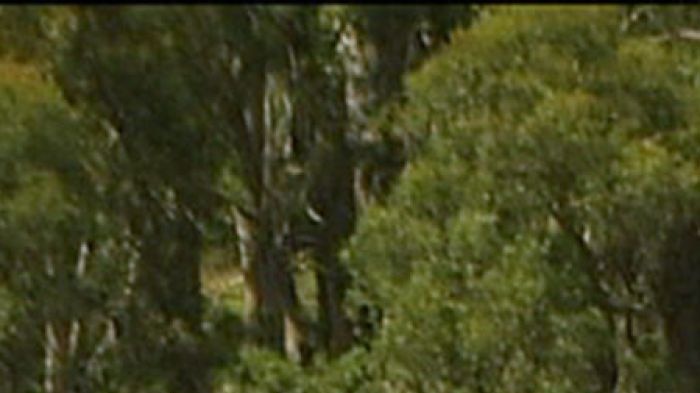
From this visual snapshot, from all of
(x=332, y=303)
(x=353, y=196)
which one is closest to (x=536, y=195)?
(x=353, y=196)

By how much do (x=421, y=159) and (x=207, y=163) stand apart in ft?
6.89

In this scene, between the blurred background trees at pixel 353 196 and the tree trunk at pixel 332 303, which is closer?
the blurred background trees at pixel 353 196

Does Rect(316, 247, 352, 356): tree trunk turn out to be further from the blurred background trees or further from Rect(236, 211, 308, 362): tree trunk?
Rect(236, 211, 308, 362): tree trunk

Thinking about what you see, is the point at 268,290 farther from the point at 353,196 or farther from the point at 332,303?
the point at 353,196

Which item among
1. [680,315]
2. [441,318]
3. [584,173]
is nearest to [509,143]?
[584,173]

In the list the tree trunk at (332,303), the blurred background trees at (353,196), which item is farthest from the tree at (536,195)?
the tree trunk at (332,303)

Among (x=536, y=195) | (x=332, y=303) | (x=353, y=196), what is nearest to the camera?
(x=536, y=195)

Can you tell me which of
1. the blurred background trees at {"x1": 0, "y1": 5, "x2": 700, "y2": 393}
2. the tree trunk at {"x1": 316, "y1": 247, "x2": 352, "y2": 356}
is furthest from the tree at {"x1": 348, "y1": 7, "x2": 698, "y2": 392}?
the tree trunk at {"x1": 316, "y1": 247, "x2": 352, "y2": 356}

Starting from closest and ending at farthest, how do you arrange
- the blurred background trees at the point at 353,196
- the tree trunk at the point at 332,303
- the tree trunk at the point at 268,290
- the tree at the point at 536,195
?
1. the tree at the point at 536,195
2. the blurred background trees at the point at 353,196
3. the tree trunk at the point at 268,290
4. the tree trunk at the point at 332,303

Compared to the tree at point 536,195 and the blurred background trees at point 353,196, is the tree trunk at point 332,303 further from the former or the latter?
the tree at point 536,195

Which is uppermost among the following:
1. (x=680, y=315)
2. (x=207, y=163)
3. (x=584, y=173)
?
(x=207, y=163)

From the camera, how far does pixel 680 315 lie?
12523 mm

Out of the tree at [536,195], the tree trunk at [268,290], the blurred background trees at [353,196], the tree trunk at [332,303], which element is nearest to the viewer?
the tree at [536,195]

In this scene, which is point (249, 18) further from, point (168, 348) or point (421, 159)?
point (168, 348)
